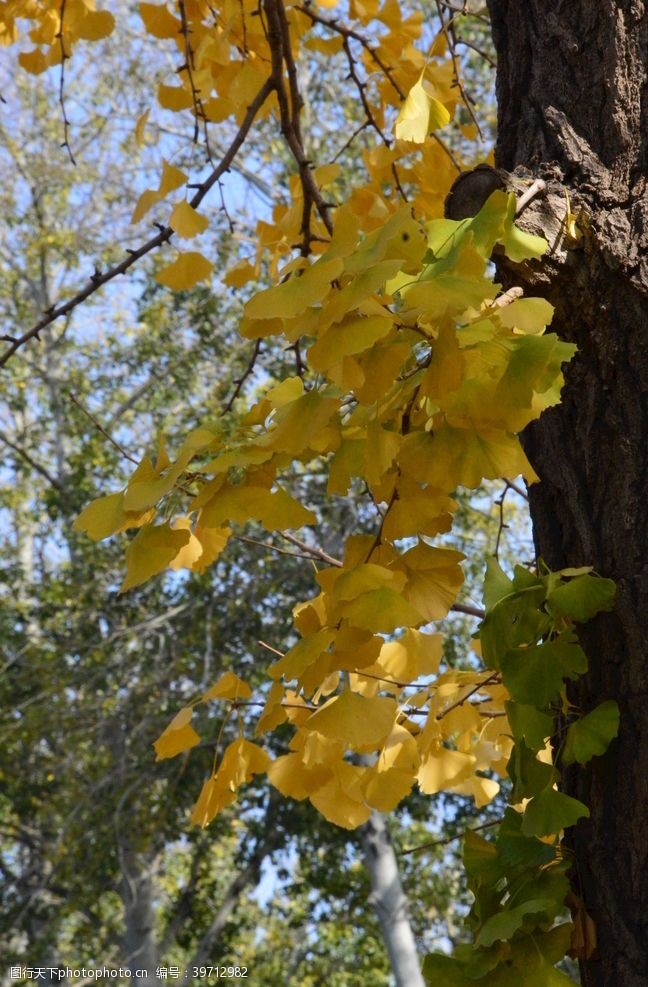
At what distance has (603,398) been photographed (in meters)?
0.84

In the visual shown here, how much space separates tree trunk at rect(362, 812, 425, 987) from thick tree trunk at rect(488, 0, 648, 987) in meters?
4.88

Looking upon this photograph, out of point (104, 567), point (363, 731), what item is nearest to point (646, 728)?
point (363, 731)

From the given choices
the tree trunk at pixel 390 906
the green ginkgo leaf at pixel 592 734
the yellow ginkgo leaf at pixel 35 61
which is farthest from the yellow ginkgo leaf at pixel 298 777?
the tree trunk at pixel 390 906

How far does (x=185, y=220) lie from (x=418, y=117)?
441 millimetres

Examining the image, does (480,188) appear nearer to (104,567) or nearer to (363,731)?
(363,731)

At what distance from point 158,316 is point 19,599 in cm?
210

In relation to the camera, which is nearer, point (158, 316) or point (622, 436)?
point (622, 436)

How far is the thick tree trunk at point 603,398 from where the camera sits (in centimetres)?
77

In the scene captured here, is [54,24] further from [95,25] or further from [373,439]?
[373,439]

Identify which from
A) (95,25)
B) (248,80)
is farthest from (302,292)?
(95,25)

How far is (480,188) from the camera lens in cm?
88

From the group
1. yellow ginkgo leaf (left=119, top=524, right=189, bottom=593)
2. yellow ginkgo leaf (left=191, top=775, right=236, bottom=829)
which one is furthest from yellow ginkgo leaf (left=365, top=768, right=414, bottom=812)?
yellow ginkgo leaf (left=119, top=524, right=189, bottom=593)

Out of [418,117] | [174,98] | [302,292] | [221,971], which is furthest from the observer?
[221,971]

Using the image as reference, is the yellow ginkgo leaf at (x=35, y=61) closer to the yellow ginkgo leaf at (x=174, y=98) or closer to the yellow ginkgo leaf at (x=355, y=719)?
the yellow ginkgo leaf at (x=174, y=98)
